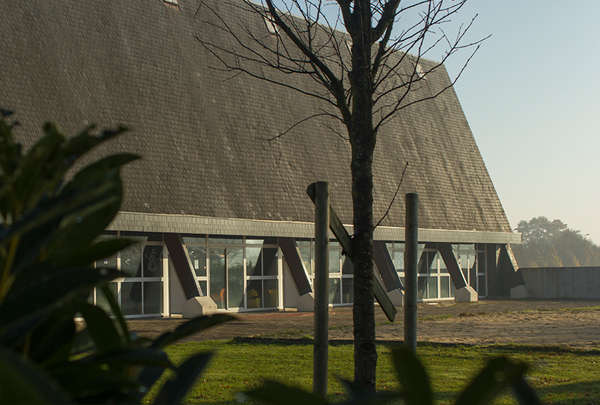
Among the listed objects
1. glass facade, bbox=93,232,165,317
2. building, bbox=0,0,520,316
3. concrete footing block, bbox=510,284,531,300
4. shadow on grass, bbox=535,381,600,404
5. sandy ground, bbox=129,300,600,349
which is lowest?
sandy ground, bbox=129,300,600,349

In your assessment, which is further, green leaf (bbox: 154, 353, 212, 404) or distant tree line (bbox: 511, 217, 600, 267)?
distant tree line (bbox: 511, 217, 600, 267)

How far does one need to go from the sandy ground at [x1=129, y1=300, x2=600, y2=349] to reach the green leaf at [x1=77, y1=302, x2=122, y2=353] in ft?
34.2

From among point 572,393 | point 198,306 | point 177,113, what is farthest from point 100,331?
point 177,113

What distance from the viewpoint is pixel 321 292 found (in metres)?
5.16

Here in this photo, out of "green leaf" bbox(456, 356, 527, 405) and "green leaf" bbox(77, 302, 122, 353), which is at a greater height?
"green leaf" bbox(77, 302, 122, 353)

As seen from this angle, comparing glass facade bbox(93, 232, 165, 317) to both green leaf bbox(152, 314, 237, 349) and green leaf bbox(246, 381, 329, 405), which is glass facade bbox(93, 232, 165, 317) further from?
green leaf bbox(246, 381, 329, 405)

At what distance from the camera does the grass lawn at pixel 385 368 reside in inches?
310

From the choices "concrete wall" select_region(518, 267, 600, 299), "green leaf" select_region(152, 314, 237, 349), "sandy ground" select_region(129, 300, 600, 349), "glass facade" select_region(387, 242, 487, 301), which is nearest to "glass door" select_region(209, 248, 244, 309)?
"sandy ground" select_region(129, 300, 600, 349)

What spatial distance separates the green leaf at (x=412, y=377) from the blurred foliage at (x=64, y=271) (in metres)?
0.35

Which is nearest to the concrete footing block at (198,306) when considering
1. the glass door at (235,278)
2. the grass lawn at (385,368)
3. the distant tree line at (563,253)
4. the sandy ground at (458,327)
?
the sandy ground at (458,327)

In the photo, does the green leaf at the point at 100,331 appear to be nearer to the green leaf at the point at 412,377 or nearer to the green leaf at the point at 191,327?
the green leaf at the point at 191,327

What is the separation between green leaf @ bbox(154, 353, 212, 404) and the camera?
38.1 inches

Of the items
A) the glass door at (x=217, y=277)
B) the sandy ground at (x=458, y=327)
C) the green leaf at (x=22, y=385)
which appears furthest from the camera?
the glass door at (x=217, y=277)

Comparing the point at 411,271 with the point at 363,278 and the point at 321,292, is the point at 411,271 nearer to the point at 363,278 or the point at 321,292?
the point at 363,278
